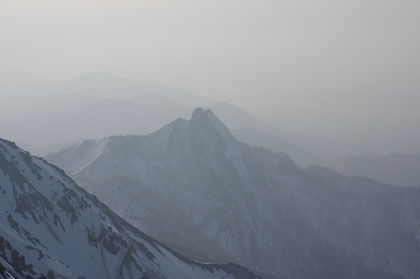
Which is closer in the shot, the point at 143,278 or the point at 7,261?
the point at 7,261

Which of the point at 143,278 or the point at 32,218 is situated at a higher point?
the point at 32,218

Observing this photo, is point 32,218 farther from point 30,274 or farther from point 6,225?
point 30,274

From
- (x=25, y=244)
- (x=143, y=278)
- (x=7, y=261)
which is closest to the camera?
(x=7, y=261)

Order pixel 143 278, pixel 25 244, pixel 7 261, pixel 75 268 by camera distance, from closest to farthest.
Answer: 1. pixel 7 261
2. pixel 25 244
3. pixel 75 268
4. pixel 143 278

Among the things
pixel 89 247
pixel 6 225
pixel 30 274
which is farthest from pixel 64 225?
pixel 30 274

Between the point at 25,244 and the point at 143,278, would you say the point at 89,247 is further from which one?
the point at 25,244

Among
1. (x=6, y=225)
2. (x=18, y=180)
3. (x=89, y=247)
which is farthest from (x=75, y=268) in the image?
(x=18, y=180)

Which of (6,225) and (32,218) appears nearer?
(6,225)

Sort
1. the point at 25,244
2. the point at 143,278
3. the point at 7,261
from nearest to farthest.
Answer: the point at 7,261 → the point at 25,244 → the point at 143,278

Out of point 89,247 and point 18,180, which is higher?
point 18,180
